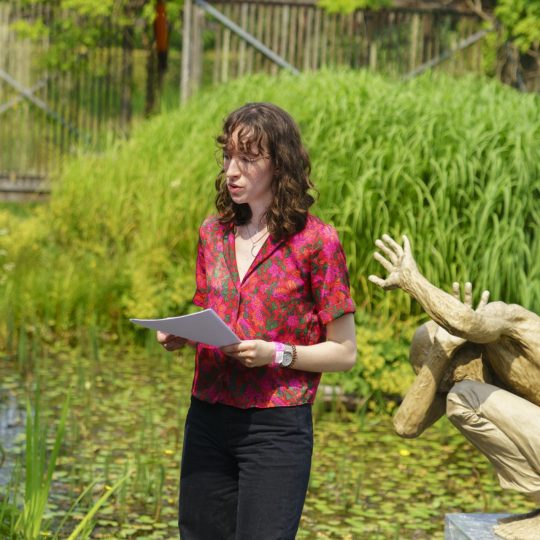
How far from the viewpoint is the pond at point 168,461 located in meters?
4.76

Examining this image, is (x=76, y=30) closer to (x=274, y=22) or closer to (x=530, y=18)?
(x=274, y=22)

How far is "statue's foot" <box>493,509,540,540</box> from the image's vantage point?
128 inches

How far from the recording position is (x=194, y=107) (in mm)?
9672

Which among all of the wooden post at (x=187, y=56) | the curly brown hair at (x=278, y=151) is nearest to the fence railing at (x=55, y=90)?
the wooden post at (x=187, y=56)

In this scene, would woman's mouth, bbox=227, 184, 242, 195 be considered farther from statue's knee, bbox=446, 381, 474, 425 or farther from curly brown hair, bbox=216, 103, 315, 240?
statue's knee, bbox=446, 381, 474, 425

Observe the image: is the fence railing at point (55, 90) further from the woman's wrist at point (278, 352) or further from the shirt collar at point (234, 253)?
the woman's wrist at point (278, 352)

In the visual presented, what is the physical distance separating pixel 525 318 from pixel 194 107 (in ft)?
22.6

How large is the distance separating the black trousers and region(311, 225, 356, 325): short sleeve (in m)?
0.26

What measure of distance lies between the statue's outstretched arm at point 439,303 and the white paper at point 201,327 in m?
0.52

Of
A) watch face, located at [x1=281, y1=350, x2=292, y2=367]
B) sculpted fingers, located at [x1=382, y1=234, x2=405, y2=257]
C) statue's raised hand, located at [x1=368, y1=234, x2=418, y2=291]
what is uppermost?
sculpted fingers, located at [x1=382, y1=234, x2=405, y2=257]

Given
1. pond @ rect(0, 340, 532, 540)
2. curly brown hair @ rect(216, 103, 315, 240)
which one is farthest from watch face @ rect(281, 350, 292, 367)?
pond @ rect(0, 340, 532, 540)

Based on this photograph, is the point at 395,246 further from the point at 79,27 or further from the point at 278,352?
the point at 79,27

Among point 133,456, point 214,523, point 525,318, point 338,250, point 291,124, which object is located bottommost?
point 133,456

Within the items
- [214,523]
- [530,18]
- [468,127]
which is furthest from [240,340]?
[530,18]
